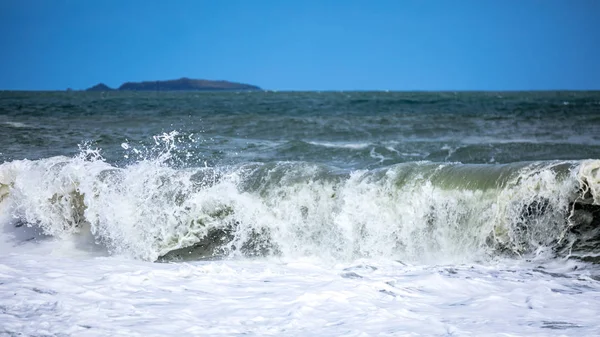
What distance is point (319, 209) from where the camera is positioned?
7336mm

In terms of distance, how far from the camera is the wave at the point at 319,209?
6.45 meters

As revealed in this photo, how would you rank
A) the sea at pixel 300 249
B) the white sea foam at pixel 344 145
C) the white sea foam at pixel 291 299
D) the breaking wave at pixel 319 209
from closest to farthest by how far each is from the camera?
the white sea foam at pixel 291 299, the sea at pixel 300 249, the breaking wave at pixel 319 209, the white sea foam at pixel 344 145

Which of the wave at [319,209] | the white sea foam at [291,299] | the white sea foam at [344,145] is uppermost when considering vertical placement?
the white sea foam at [344,145]

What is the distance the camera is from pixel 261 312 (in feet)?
14.5

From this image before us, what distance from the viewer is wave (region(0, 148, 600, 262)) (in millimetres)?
6449

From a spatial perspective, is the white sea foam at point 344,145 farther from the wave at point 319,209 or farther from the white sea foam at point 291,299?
the white sea foam at point 291,299

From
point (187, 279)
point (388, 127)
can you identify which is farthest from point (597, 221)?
point (388, 127)

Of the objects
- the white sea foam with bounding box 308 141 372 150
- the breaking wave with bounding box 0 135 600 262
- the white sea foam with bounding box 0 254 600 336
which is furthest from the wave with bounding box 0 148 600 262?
the white sea foam with bounding box 308 141 372 150

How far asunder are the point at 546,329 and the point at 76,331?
3007mm

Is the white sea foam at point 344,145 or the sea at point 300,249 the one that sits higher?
the white sea foam at point 344,145

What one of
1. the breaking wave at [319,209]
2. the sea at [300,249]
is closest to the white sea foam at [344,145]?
the sea at [300,249]

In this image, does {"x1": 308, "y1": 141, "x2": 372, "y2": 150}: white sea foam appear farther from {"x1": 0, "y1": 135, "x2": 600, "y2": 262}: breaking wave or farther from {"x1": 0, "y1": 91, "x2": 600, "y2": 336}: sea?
{"x1": 0, "y1": 135, "x2": 600, "y2": 262}: breaking wave

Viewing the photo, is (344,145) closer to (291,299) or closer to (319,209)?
(319,209)

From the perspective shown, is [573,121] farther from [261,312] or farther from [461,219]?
[261,312]
